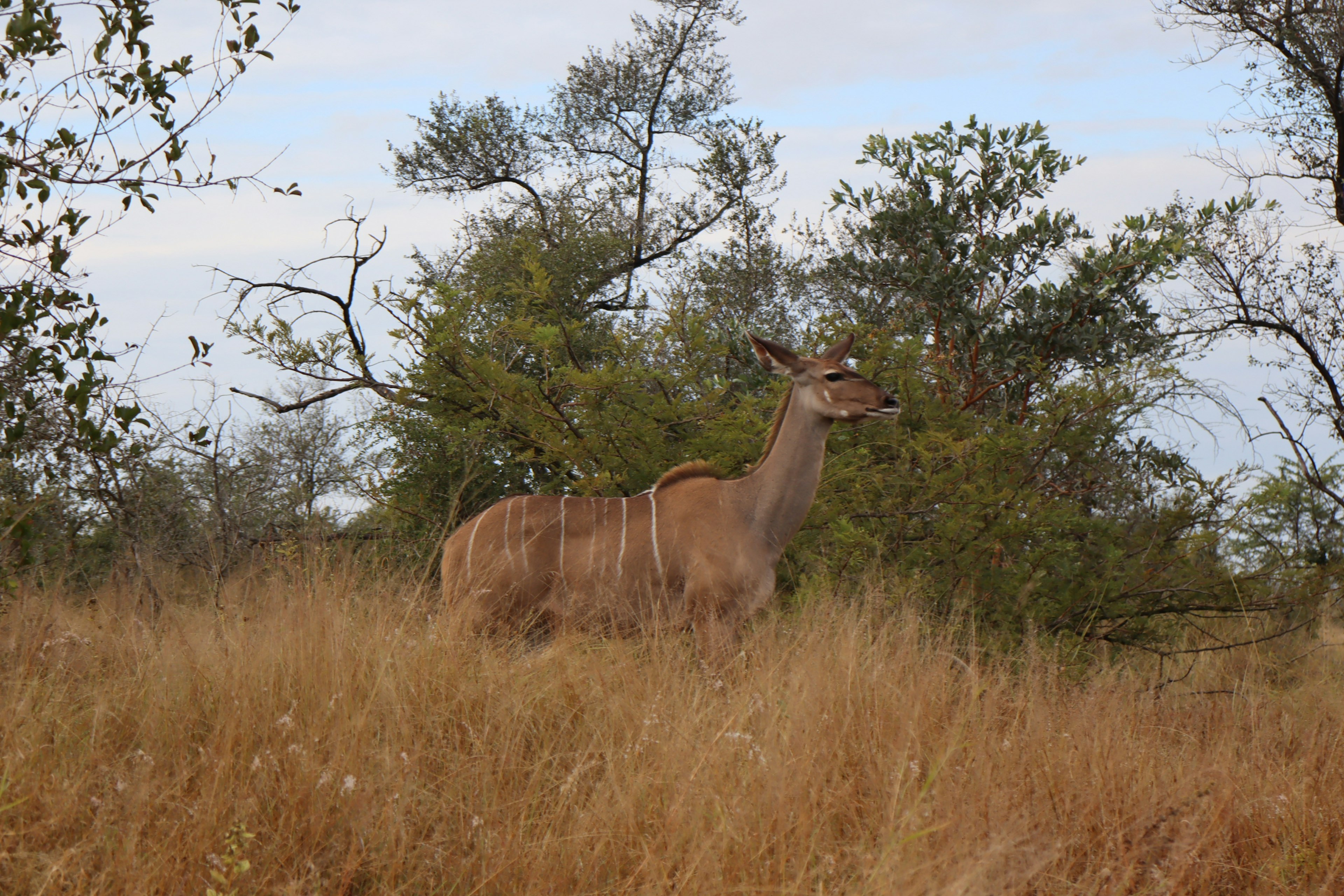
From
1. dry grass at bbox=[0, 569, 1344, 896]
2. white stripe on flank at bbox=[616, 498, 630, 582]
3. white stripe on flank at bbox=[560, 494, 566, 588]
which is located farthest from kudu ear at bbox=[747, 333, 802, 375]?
dry grass at bbox=[0, 569, 1344, 896]

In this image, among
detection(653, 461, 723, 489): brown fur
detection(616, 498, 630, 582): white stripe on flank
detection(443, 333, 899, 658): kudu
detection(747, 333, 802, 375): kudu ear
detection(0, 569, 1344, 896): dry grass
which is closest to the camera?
detection(0, 569, 1344, 896): dry grass

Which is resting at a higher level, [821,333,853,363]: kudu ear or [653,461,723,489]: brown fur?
[821,333,853,363]: kudu ear

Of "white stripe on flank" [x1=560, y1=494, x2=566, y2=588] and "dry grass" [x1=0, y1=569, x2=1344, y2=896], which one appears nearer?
"dry grass" [x1=0, y1=569, x2=1344, y2=896]

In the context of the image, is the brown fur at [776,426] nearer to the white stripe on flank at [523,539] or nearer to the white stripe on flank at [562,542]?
the white stripe on flank at [562,542]

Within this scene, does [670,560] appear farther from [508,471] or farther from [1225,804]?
[508,471]

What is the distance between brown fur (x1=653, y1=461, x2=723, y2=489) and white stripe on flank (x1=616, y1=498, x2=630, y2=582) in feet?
0.88

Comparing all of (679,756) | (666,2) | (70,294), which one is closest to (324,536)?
(70,294)

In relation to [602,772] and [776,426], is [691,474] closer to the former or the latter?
[776,426]

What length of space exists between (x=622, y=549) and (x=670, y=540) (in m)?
0.27

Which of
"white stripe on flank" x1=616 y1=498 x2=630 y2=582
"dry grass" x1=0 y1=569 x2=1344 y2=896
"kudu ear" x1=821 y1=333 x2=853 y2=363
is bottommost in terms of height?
"dry grass" x1=0 y1=569 x2=1344 y2=896

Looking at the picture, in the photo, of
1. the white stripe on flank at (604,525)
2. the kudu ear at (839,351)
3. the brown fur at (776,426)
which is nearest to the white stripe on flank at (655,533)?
the white stripe on flank at (604,525)

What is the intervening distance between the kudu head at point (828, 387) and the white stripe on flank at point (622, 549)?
44.4 inches

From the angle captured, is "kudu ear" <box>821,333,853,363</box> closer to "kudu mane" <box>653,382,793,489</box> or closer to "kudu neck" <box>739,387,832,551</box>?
"kudu mane" <box>653,382,793,489</box>

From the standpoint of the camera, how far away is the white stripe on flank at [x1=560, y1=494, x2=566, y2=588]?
636cm
